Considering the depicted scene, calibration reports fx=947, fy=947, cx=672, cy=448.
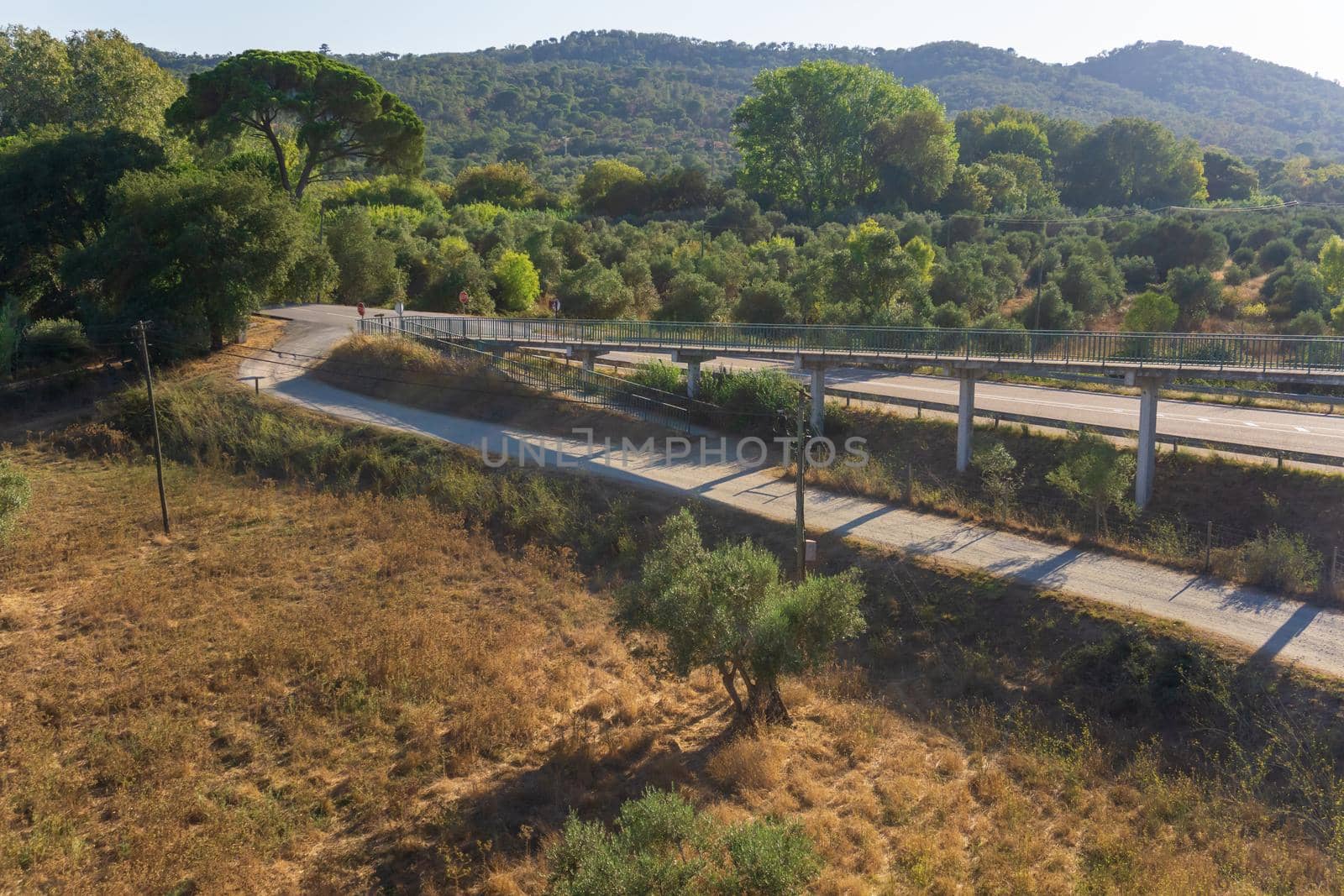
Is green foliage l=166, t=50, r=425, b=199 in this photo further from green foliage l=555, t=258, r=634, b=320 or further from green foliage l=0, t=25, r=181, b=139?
green foliage l=555, t=258, r=634, b=320

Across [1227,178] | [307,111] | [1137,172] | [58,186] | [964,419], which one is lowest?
[964,419]

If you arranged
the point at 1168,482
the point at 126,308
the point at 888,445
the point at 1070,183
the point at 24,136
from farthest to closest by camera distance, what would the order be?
the point at 1070,183, the point at 24,136, the point at 126,308, the point at 888,445, the point at 1168,482

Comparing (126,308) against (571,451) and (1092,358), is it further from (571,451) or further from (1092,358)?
(1092,358)

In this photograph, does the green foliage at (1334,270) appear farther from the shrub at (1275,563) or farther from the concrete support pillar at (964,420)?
the shrub at (1275,563)

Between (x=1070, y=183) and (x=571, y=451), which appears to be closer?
(x=571, y=451)

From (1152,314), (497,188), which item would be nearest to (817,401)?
(1152,314)

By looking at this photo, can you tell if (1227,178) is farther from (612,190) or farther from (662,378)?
(662,378)

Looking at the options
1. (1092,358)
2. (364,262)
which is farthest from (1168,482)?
(364,262)
